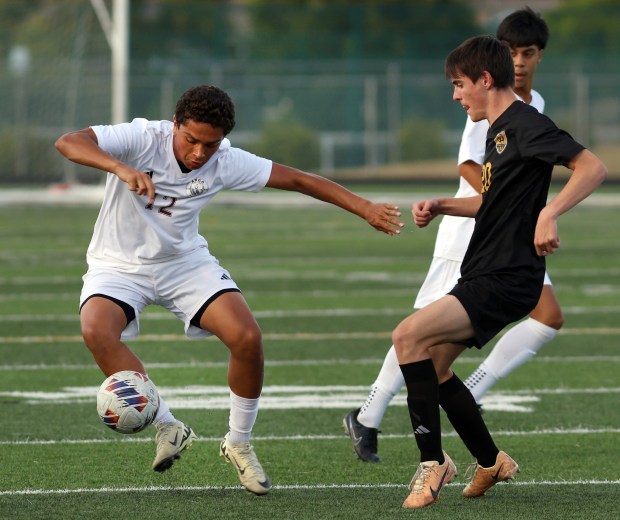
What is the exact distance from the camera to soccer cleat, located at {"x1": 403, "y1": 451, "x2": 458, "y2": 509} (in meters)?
5.27

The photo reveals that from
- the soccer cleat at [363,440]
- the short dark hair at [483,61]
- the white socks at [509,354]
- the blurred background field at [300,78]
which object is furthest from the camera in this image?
the blurred background field at [300,78]

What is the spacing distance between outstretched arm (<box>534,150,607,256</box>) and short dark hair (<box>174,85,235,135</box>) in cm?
135

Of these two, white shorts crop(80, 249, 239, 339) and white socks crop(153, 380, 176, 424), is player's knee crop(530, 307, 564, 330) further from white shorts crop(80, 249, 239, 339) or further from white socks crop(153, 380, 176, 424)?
white socks crop(153, 380, 176, 424)

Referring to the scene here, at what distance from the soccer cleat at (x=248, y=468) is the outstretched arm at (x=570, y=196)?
1.48 meters

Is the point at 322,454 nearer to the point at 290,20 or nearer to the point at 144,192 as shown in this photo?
the point at 144,192

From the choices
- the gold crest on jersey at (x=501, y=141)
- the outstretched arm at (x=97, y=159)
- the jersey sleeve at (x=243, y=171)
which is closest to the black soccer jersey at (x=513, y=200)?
the gold crest on jersey at (x=501, y=141)

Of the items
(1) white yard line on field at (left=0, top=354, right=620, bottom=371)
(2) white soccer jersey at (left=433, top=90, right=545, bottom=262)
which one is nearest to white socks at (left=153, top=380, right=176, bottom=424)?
(2) white soccer jersey at (left=433, top=90, right=545, bottom=262)

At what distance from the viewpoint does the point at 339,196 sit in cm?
585

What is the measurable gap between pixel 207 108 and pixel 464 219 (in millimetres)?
1770

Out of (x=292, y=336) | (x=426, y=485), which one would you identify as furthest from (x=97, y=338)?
(x=292, y=336)

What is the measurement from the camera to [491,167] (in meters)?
5.38

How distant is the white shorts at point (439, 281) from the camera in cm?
670

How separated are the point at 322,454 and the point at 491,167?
1.82 m

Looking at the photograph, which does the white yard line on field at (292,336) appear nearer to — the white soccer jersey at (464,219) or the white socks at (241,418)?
the white soccer jersey at (464,219)
